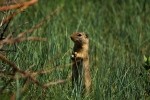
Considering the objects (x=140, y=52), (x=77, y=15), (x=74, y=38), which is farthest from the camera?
(x=77, y=15)

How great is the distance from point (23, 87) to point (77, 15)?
4535 millimetres

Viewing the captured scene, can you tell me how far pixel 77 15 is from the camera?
8805 millimetres

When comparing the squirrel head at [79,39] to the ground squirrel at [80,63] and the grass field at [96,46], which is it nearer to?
the ground squirrel at [80,63]

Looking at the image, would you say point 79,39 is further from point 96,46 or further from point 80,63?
point 96,46

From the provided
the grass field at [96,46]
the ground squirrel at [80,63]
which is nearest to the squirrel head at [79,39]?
the ground squirrel at [80,63]

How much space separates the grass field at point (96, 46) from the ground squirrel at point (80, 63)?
0.09 m

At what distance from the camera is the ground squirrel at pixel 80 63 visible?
5223mm

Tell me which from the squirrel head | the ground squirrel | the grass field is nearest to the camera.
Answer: the grass field

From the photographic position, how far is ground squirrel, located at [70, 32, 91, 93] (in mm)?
5223

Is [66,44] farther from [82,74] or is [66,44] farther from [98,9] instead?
[98,9]

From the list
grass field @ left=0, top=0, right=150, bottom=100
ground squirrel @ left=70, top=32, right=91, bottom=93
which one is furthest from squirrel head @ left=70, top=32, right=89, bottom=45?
grass field @ left=0, top=0, right=150, bottom=100

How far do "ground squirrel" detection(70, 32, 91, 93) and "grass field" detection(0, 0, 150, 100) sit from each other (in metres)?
0.09

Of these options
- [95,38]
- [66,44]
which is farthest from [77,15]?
[66,44]

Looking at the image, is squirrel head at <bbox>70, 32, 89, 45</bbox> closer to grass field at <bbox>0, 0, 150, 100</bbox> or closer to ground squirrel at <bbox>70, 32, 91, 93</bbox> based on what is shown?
ground squirrel at <bbox>70, 32, 91, 93</bbox>
